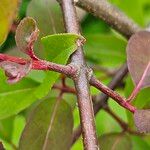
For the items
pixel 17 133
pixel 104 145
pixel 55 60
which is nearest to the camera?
pixel 55 60

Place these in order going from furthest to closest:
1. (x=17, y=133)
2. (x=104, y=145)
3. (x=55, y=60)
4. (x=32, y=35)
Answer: (x=17, y=133), (x=104, y=145), (x=55, y=60), (x=32, y=35)

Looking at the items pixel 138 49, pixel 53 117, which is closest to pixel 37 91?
pixel 53 117

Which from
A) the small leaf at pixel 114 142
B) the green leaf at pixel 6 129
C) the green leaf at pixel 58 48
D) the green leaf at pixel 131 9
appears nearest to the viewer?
the green leaf at pixel 58 48

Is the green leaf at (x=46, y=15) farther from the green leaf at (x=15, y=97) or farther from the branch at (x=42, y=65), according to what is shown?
the branch at (x=42, y=65)

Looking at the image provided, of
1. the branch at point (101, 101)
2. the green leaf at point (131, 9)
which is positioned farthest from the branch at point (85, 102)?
the green leaf at point (131, 9)

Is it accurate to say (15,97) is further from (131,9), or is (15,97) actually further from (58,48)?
(131,9)

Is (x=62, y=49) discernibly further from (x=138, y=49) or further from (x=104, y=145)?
(x=104, y=145)
